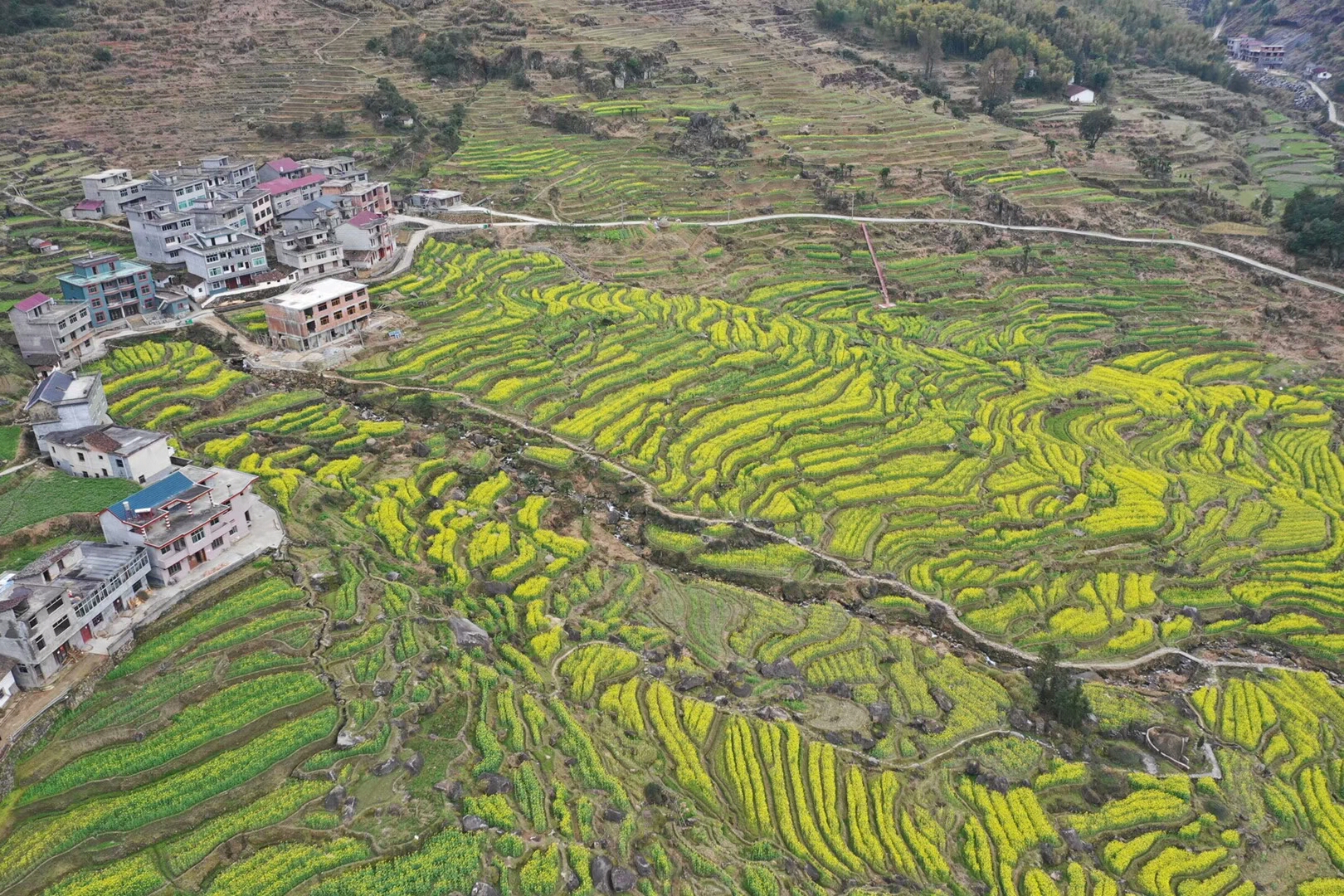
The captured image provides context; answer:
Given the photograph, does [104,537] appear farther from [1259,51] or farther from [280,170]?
[1259,51]

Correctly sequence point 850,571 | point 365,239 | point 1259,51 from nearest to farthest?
point 850,571 < point 365,239 < point 1259,51

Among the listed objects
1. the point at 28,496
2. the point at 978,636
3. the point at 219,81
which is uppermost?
the point at 219,81

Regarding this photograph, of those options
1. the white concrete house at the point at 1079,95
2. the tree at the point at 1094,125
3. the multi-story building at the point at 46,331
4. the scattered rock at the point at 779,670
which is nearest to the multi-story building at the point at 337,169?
the multi-story building at the point at 46,331

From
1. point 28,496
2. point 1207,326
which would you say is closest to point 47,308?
point 28,496

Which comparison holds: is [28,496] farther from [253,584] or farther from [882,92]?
[882,92]

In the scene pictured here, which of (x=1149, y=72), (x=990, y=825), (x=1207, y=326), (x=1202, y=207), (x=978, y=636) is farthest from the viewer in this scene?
(x=1149, y=72)

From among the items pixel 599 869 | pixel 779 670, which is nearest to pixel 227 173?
pixel 779 670

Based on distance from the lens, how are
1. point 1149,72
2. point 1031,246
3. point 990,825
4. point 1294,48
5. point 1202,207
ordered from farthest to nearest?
point 1294,48, point 1149,72, point 1202,207, point 1031,246, point 990,825

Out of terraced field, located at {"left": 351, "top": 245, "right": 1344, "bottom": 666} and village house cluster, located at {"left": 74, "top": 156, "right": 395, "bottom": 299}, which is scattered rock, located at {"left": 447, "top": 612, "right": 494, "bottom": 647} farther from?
village house cluster, located at {"left": 74, "top": 156, "right": 395, "bottom": 299}
